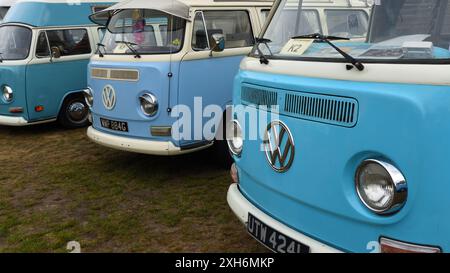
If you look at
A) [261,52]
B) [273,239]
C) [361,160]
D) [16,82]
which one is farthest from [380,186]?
[16,82]

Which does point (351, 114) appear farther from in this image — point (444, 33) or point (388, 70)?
point (444, 33)

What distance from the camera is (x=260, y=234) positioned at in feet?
9.64

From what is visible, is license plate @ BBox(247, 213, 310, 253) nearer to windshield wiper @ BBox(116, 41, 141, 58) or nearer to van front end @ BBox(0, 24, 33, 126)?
windshield wiper @ BBox(116, 41, 141, 58)

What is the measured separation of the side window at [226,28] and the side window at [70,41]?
3.63 meters

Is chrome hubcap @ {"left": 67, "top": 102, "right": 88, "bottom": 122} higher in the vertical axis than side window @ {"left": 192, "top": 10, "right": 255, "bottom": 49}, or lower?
lower

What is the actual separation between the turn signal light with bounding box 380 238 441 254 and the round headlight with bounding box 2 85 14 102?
6.87 meters

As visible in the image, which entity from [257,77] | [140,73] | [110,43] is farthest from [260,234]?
[110,43]

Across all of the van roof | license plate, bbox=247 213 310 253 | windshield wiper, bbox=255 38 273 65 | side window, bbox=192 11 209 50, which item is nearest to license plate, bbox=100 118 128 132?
side window, bbox=192 11 209 50

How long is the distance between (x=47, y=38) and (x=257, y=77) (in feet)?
19.2

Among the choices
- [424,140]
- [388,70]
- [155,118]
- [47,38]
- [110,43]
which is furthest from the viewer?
[47,38]

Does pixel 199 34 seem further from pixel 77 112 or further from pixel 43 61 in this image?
pixel 77 112

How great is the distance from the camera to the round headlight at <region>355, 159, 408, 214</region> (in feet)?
7.11

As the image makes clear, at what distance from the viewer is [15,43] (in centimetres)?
768

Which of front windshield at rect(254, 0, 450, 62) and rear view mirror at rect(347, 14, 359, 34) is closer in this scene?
front windshield at rect(254, 0, 450, 62)
